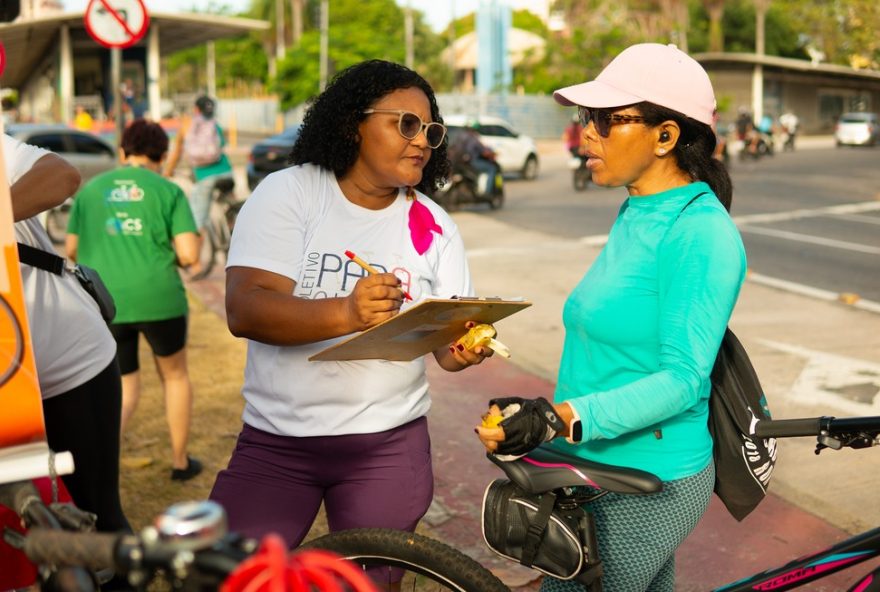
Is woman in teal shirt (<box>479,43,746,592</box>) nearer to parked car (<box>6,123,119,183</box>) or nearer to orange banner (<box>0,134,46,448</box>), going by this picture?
orange banner (<box>0,134,46,448</box>)

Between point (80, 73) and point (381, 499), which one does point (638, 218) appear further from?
point (80, 73)

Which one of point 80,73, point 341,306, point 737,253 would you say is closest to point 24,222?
point 341,306

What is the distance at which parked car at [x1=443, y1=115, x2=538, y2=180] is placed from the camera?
26.5 metres

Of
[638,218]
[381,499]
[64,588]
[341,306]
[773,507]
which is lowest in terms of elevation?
[773,507]

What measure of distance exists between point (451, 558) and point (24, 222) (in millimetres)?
1565

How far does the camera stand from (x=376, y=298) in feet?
8.14

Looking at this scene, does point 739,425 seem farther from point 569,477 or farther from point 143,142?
point 143,142

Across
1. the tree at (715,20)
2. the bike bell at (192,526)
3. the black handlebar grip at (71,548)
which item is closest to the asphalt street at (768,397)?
the black handlebar grip at (71,548)

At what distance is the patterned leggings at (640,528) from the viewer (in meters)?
2.57

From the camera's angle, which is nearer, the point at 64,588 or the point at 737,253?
the point at 64,588

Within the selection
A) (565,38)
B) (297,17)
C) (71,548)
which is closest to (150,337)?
(71,548)

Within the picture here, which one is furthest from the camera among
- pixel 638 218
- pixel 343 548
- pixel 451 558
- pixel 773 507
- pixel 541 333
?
pixel 541 333

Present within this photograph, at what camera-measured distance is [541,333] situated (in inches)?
365

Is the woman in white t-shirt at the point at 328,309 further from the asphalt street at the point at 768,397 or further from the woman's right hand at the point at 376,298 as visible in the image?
the asphalt street at the point at 768,397
